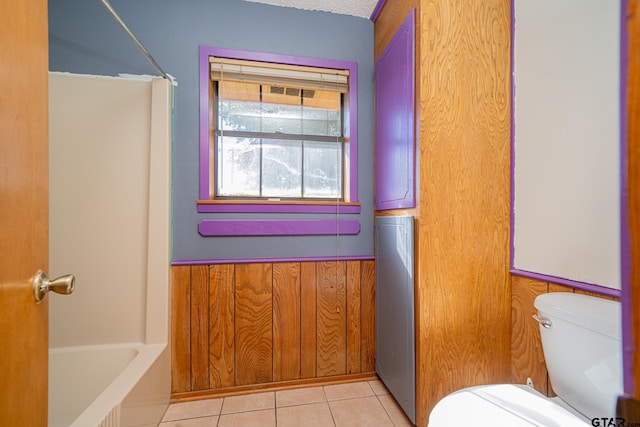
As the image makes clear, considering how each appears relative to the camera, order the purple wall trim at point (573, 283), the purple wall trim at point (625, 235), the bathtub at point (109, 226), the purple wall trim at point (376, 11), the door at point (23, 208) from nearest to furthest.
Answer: the purple wall trim at point (625, 235) < the door at point (23, 208) < the purple wall trim at point (573, 283) < the bathtub at point (109, 226) < the purple wall trim at point (376, 11)

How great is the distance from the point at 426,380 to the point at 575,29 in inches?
62.6

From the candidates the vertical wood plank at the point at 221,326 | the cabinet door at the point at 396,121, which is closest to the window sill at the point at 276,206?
the cabinet door at the point at 396,121

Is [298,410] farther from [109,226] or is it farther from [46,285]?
[109,226]

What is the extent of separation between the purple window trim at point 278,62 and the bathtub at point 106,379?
89 centimetres

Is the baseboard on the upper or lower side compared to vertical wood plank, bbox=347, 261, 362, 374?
lower

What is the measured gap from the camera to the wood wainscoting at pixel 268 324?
1.53 metres

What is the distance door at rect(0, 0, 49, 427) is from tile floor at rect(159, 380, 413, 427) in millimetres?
964

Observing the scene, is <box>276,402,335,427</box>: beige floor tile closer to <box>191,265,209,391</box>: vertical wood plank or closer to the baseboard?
the baseboard

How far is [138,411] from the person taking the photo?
112cm

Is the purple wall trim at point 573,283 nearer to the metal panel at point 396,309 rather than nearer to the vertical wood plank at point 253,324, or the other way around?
the metal panel at point 396,309

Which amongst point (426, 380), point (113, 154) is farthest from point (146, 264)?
point (426, 380)

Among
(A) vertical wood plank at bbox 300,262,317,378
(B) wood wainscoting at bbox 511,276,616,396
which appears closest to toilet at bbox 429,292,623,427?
(B) wood wainscoting at bbox 511,276,616,396

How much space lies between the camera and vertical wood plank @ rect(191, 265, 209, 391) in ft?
5.02

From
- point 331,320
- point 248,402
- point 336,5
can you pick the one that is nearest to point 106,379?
point 248,402
